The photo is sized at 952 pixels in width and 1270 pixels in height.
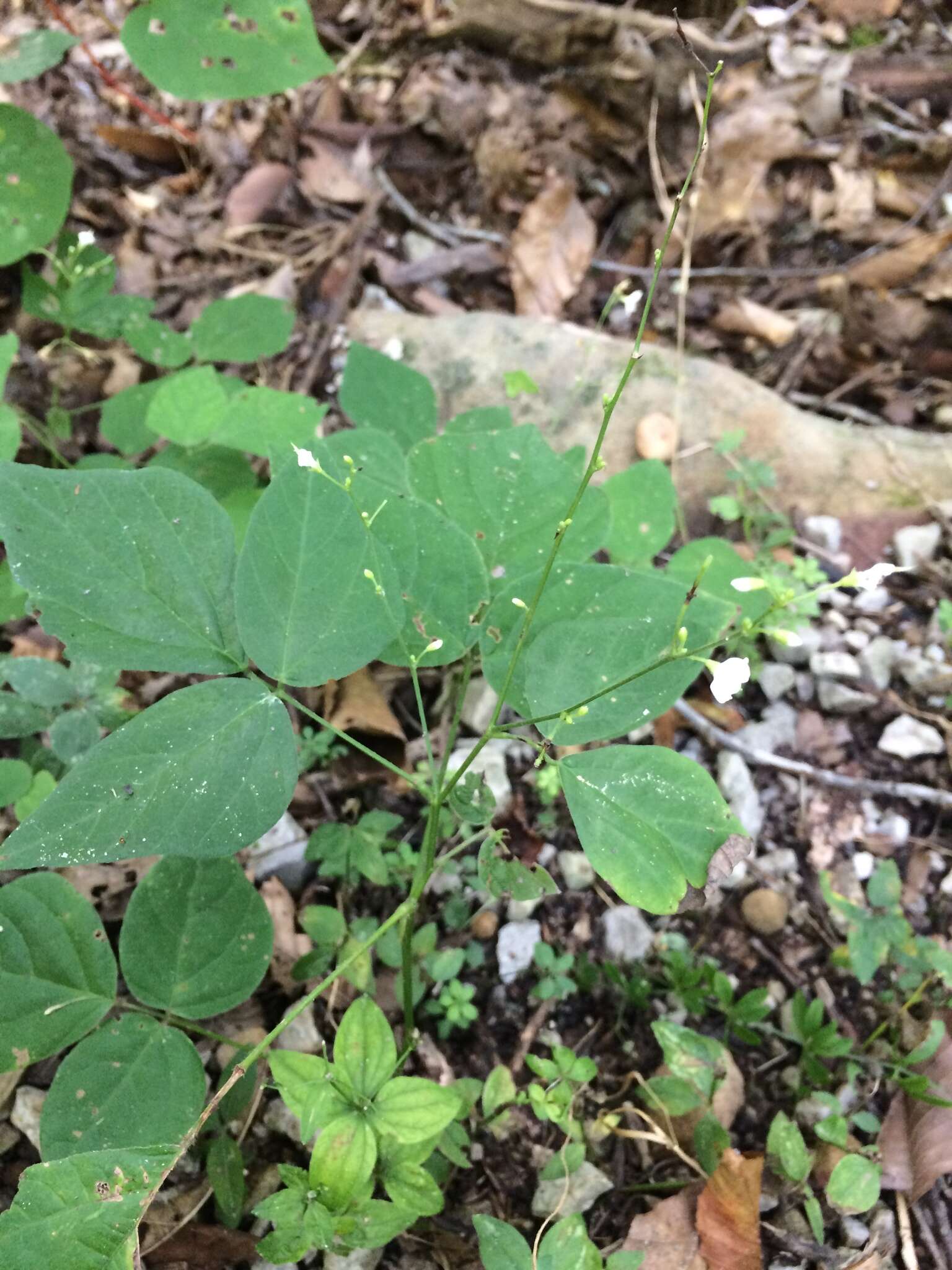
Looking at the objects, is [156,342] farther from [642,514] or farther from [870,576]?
[870,576]

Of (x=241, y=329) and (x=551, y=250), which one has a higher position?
(x=241, y=329)

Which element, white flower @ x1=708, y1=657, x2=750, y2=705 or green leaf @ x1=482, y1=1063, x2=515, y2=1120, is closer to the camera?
white flower @ x1=708, y1=657, x2=750, y2=705

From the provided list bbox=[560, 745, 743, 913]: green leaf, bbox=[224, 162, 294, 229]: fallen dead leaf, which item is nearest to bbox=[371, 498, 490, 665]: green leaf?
bbox=[560, 745, 743, 913]: green leaf

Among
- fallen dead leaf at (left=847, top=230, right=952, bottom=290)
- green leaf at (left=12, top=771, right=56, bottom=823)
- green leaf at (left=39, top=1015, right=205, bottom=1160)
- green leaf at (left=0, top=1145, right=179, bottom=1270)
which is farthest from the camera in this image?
fallen dead leaf at (left=847, top=230, right=952, bottom=290)

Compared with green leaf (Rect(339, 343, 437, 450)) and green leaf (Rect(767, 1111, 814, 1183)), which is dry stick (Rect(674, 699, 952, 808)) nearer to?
green leaf (Rect(767, 1111, 814, 1183))

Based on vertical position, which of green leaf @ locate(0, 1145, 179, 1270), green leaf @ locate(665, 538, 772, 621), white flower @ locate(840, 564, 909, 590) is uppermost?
white flower @ locate(840, 564, 909, 590)

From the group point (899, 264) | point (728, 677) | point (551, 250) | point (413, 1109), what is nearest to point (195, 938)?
point (413, 1109)

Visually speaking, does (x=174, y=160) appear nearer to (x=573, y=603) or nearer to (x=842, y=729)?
(x=573, y=603)
